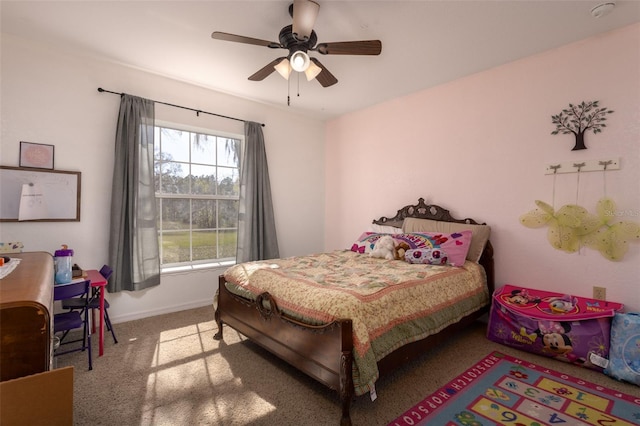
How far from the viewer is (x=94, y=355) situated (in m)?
2.46

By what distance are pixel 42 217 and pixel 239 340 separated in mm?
2091

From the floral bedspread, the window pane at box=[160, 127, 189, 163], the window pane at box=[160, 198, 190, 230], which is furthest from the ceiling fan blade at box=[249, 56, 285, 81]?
the window pane at box=[160, 198, 190, 230]

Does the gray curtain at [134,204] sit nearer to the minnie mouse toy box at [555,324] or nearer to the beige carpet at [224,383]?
the beige carpet at [224,383]

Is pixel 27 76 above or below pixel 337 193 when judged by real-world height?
above

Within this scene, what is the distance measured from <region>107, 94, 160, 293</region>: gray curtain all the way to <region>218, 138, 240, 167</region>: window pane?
2.91ft

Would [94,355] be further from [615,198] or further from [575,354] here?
[615,198]

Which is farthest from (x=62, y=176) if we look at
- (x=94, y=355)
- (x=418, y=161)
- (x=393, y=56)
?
(x=418, y=161)

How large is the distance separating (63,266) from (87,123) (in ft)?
5.05

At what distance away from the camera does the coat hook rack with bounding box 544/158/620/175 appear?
2.49 metres

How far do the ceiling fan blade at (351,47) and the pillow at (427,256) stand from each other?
1.89m

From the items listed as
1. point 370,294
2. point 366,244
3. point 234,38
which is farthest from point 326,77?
point 366,244

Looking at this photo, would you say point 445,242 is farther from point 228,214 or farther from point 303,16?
point 228,214

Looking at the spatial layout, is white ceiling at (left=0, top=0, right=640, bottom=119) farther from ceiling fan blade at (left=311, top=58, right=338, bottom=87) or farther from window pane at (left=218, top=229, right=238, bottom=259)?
window pane at (left=218, top=229, right=238, bottom=259)

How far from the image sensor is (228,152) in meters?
4.07
